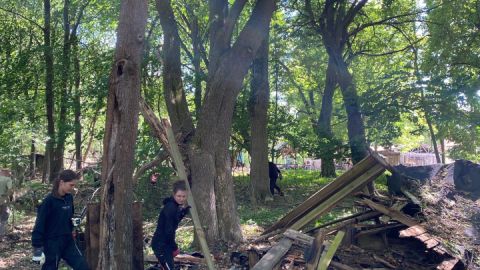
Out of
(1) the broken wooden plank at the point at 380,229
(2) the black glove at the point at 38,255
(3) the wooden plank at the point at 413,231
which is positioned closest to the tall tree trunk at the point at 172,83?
(1) the broken wooden plank at the point at 380,229

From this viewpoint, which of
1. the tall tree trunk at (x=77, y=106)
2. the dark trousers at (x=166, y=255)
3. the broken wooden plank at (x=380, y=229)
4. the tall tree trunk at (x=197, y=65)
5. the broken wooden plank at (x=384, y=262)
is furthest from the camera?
the tall tree trunk at (x=77, y=106)

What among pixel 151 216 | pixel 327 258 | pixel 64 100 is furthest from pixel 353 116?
pixel 64 100

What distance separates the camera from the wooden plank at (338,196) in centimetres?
780

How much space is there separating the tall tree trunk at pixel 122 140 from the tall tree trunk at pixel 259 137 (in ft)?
29.5

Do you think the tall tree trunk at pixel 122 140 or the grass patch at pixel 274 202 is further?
the grass patch at pixel 274 202

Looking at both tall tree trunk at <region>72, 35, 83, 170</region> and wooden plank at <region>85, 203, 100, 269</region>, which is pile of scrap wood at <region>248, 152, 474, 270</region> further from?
tall tree trunk at <region>72, 35, 83, 170</region>


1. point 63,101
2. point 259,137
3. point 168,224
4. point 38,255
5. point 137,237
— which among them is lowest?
point 38,255

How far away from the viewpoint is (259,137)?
49.3 ft

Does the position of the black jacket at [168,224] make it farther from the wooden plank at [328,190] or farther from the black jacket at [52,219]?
the wooden plank at [328,190]

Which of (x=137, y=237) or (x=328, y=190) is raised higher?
(x=328, y=190)

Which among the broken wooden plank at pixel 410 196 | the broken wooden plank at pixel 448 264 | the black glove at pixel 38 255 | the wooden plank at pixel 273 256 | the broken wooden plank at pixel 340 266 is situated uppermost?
the broken wooden plank at pixel 410 196

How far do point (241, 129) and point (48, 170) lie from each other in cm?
986

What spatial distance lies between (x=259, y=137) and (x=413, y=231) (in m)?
8.05

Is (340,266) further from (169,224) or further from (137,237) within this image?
(137,237)
